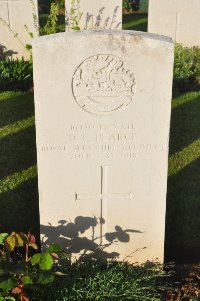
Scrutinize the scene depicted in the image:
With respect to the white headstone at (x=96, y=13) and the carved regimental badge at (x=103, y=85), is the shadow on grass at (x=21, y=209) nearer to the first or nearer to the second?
the carved regimental badge at (x=103, y=85)

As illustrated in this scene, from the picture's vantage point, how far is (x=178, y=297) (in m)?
3.59

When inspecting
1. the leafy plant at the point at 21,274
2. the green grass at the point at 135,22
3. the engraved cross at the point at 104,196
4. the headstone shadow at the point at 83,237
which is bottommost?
the headstone shadow at the point at 83,237

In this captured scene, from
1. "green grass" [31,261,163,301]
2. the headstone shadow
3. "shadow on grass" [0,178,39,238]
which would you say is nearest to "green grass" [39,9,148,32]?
"shadow on grass" [0,178,39,238]

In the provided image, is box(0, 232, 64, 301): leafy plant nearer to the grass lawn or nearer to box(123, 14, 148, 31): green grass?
the grass lawn

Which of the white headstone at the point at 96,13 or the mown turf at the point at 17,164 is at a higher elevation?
the white headstone at the point at 96,13

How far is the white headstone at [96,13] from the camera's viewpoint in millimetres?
8328

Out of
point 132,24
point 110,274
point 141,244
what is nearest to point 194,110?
point 141,244

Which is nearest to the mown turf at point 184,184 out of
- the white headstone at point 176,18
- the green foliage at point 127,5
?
the white headstone at point 176,18

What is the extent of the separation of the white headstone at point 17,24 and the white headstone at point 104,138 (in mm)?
4990

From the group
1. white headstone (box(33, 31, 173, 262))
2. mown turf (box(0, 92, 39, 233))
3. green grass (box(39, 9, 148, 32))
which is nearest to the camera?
white headstone (box(33, 31, 173, 262))

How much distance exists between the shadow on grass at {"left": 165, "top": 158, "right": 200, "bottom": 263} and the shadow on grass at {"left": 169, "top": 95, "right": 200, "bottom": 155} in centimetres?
57

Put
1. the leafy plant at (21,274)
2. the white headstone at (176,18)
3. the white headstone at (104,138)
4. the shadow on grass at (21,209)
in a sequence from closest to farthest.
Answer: the leafy plant at (21,274), the white headstone at (104,138), the shadow on grass at (21,209), the white headstone at (176,18)

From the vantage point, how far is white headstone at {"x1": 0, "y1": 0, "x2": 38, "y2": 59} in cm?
828

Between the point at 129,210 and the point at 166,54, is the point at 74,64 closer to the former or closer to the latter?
the point at 166,54
